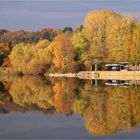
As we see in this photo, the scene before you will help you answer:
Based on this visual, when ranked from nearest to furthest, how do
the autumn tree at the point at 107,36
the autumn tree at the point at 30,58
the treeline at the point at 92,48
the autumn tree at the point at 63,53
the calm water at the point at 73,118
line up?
1. the calm water at the point at 73,118
2. the treeline at the point at 92,48
3. the autumn tree at the point at 107,36
4. the autumn tree at the point at 63,53
5. the autumn tree at the point at 30,58

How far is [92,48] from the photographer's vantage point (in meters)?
47.2

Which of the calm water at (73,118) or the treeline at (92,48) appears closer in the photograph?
the calm water at (73,118)

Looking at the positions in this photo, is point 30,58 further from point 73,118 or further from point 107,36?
point 73,118

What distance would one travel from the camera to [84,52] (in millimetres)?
47938

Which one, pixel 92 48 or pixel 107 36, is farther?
pixel 92 48

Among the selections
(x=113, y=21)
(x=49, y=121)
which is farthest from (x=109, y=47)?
(x=49, y=121)

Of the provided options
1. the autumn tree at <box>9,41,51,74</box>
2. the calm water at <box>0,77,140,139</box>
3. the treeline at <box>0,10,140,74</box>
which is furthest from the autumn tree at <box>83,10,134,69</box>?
the calm water at <box>0,77,140,139</box>

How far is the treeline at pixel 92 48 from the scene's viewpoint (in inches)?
1767

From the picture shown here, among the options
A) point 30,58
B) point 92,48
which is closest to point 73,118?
point 92,48

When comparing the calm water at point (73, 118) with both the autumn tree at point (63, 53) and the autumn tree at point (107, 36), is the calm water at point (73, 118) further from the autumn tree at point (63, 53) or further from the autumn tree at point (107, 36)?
the autumn tree at point (63, 53)

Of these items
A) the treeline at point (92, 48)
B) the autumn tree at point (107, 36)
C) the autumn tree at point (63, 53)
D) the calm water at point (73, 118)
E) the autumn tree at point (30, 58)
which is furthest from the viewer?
the autumn tree at point (30, 58)

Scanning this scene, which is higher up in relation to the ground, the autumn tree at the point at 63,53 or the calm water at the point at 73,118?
the autumn tree at the point at 63,53

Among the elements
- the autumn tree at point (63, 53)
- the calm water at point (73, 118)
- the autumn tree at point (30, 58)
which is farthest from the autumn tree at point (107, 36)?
the calm water at point (73, 118)

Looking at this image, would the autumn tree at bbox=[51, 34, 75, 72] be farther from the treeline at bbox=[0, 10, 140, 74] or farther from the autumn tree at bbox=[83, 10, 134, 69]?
the autumn tree at bbox=[83, 10, 134, 69]
